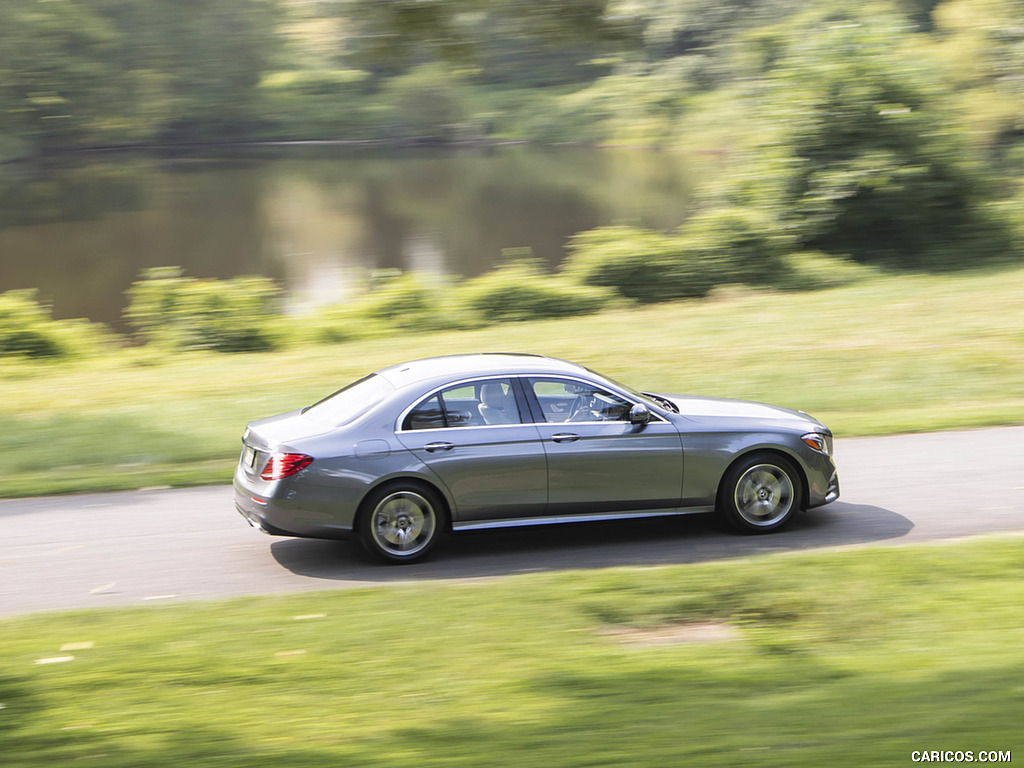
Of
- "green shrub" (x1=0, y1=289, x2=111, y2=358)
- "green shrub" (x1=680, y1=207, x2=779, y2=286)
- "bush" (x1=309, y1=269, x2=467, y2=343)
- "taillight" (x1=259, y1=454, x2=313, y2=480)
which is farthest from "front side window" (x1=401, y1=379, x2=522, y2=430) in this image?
"green shrub" (x1=680, y1=207, x2=779, y2=286)

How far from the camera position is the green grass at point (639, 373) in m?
13.1

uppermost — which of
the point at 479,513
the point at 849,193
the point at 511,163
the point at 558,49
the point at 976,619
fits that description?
the point at 511,163

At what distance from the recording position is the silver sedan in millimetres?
8094

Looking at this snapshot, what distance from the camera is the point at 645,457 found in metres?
8.53

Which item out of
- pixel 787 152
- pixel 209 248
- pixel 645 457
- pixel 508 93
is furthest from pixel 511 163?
pixel 645 457

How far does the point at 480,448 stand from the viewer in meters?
8.30

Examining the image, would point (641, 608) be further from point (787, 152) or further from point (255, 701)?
point (787, 152)

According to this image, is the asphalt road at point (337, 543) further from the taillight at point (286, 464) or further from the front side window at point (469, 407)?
the front side window at point (469, 407)

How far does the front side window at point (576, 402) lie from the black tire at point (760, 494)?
1.01m

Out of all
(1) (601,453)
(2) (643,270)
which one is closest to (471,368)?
(1) (601,453)

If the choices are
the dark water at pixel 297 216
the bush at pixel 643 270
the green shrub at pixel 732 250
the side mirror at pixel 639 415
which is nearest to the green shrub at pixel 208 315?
the dark water at pixel 297 216

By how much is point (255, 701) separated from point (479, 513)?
123 inches

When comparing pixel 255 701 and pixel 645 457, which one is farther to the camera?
pixel 645 457

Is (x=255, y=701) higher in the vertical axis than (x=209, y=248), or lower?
lower
